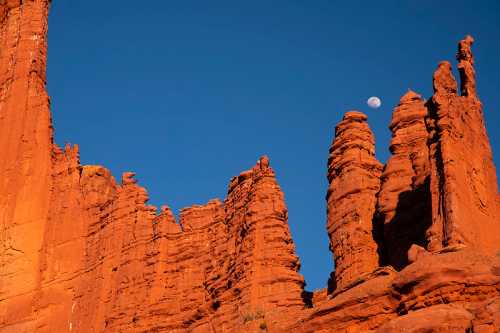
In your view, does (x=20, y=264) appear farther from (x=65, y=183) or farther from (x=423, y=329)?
(x=423, y=329)

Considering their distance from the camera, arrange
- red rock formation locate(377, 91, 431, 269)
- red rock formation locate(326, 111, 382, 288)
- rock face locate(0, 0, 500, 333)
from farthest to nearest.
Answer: red rock formation locate(326, 111, 382, 288), red rock formation locate(377, 91, 431, 269), rock face locate(0, 0, 500, 333)

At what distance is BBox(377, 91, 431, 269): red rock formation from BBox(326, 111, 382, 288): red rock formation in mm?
862

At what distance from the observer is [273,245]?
63.6 metres

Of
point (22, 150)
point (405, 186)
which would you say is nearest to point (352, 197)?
point (405, 186)

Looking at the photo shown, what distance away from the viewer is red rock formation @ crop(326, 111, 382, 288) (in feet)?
196

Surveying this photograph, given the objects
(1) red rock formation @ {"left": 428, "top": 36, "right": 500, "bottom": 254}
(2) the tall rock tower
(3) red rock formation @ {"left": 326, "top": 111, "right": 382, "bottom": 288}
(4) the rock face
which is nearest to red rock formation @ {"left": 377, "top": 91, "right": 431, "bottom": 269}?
(4) the rock face

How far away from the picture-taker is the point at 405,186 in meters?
60.6

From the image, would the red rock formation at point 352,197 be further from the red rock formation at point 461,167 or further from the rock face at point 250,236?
the red rock formation at point 461,167

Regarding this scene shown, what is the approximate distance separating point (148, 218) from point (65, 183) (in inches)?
304

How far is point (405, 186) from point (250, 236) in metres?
8.11

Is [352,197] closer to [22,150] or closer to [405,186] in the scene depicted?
[405,186]

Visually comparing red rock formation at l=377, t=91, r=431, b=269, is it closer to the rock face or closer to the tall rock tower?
the rock face

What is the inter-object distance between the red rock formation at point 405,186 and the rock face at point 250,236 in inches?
2.9

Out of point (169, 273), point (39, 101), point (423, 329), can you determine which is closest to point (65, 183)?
point (39, 101)
